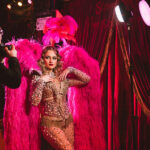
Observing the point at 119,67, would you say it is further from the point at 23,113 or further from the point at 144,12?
the point at 23,113

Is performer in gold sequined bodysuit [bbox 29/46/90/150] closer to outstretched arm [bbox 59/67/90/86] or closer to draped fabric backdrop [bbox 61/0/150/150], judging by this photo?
outstretched arm [bbox 59/67/90/86]

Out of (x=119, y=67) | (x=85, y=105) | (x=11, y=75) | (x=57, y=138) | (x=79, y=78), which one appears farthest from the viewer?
(x=119, y=67)

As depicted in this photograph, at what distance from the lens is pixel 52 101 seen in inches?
103

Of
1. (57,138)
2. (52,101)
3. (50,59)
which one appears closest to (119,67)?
(50,59)

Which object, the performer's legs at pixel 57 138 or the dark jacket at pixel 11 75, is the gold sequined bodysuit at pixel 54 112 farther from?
the dark jacket at pixel 11 75

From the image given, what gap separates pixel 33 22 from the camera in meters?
4.64

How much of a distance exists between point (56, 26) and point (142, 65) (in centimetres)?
144

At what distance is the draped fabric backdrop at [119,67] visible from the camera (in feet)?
11.0

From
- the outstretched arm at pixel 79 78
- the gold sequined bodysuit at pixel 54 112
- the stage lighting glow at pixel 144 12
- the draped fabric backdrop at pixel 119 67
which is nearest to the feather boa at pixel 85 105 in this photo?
the outstretched arm at pixel 79 78

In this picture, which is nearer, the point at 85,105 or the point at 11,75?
the point at 11,75

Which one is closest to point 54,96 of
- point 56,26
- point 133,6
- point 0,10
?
point 56,26

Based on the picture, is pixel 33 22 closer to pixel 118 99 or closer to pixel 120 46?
pixel 120 46

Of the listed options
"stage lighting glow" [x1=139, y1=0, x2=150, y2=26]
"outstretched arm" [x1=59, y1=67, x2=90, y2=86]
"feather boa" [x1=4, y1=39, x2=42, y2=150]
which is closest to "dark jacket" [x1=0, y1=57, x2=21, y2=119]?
"feather boa" [x1=4, y1=39, x2=42, y2=150]

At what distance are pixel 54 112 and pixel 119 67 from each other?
1499 millimetres
